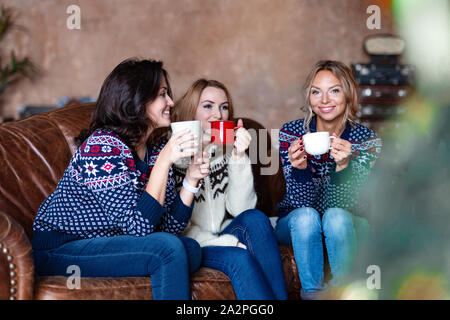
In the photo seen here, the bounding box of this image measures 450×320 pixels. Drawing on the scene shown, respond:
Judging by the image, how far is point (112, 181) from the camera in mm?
1270

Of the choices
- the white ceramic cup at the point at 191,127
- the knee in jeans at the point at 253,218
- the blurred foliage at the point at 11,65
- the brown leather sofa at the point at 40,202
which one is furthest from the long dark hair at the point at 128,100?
the blurred foliage at the point at 11,65

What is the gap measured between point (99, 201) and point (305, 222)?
64cm

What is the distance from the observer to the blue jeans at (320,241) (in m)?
1.45

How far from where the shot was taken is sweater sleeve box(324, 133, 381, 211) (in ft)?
5.23

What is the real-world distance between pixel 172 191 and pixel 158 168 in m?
0.24

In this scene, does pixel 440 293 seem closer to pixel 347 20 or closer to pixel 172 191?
pixel 172 191

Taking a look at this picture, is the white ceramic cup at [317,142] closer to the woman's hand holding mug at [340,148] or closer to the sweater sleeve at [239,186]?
the woman's hand holding mug at [340,148]

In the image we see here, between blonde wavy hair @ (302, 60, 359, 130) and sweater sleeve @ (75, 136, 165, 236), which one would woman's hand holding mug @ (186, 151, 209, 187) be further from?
blonde wavy hair @ (302, 60, 359, 130)

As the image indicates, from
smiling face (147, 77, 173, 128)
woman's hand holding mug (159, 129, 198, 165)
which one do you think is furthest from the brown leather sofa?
smiling face (147, 77, 173, 128)

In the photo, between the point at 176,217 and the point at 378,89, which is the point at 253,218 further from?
the point at 378,89

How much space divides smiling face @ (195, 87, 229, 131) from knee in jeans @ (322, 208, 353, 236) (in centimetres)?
58

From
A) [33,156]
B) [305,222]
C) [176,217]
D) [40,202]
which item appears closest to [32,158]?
[33,156]
